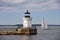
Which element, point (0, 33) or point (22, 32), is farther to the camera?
point (0, 33)

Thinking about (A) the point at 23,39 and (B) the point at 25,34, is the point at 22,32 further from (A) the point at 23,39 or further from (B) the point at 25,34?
(A) the point at 23,39

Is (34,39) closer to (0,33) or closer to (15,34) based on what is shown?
(15,34)

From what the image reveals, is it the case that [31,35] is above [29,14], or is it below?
below

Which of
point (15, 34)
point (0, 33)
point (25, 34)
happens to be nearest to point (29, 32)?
point (25, 34)

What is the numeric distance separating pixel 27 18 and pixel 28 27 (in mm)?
2127

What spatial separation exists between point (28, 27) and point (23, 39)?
3.63 meters

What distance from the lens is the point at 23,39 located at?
173ft

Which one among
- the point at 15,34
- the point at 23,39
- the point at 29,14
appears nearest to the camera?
the point at 23,39

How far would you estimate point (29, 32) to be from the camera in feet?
190

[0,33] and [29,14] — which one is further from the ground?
[29,14]

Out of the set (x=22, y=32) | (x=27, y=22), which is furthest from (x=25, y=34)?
(x=27, y=22)

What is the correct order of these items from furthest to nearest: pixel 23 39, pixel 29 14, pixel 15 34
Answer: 1. pixel 15 34
2. pixel 29 14
3. pixel 23 39

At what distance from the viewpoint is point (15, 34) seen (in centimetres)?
6100

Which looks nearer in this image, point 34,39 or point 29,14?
point 34,39
